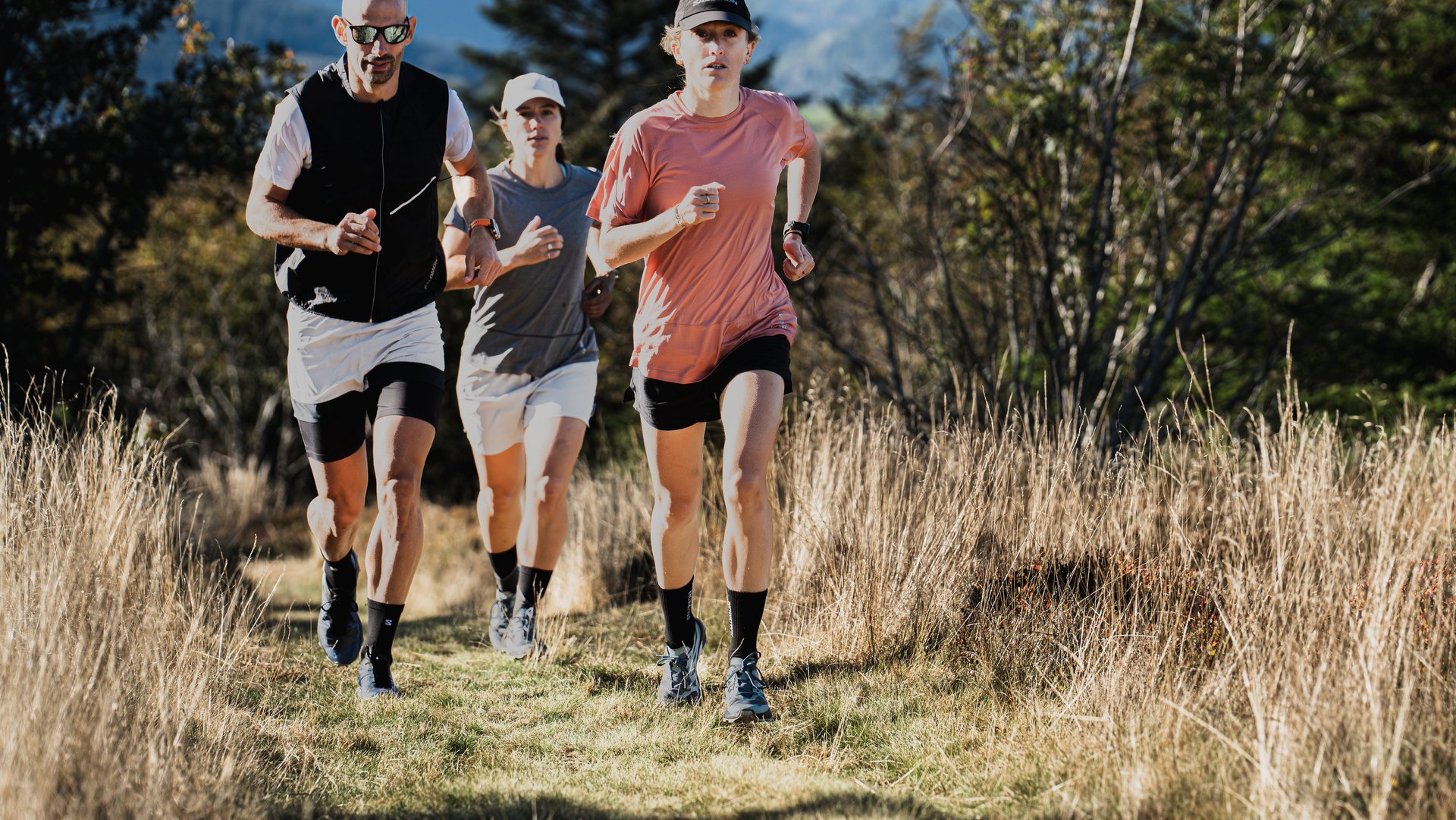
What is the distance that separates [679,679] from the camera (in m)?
4.06

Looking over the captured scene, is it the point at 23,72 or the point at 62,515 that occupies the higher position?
the point at 23,72

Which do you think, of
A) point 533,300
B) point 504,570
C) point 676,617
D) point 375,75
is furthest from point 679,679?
point 375,75

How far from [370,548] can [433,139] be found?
1.46 m

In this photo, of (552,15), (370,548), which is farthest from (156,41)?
(552,15)

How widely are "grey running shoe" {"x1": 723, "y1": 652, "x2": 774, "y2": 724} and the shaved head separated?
2.40m

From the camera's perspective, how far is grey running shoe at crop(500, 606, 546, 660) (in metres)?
4.91

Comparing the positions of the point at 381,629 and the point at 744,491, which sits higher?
the point at 744,491

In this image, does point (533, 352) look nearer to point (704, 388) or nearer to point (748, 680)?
point (704, 388)

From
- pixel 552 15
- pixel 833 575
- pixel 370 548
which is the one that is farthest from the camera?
pixel 552 15

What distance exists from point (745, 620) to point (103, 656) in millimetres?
1858

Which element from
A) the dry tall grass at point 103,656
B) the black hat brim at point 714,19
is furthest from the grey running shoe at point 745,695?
the black hat brim at point 714,19

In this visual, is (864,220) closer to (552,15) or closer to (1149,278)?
(1149,278)

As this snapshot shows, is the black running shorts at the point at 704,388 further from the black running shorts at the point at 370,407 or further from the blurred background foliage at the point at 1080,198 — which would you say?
the blurred background foliage at the point at 1080,198

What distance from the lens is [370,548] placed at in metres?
4.24
